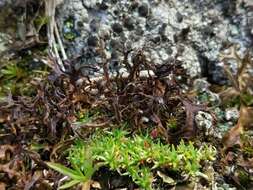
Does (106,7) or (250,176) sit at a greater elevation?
(106,7)

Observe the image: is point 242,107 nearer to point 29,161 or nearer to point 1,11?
point 29,161

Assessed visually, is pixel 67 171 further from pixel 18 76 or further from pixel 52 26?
pixel 52 26

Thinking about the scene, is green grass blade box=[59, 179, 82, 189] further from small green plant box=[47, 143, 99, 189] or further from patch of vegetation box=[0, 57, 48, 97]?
patch of vegetation box=[0, 57, 48, 97]

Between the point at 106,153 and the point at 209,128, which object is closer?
the point at 106,153

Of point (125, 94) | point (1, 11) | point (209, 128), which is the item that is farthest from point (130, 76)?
point (1, 11)

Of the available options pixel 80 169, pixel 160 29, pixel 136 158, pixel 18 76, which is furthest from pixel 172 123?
pixel 18 76

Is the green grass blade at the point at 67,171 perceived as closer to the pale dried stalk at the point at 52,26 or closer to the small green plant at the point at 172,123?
the small green plant at the point at 172,123
